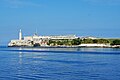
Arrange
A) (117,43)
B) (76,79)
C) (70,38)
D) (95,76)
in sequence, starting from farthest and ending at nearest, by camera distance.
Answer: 1. (70,38)
2. (117,43)
3. (95,76)
4. (76,79)

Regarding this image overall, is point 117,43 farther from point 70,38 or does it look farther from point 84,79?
point 84,79

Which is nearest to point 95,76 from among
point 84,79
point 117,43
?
point 84,79

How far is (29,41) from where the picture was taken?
19000cm

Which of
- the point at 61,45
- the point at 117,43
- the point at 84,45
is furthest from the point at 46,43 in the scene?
the point at 117,43

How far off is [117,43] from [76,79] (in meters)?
133

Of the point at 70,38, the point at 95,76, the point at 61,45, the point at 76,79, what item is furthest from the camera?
the point at 70,38

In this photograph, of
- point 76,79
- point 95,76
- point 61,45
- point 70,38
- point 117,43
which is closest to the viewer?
point 76,79

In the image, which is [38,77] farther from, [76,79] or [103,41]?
[103,41]

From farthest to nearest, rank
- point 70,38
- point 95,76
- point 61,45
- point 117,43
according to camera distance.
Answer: point 70,38, point 61,45, point 117,43, point 95,76

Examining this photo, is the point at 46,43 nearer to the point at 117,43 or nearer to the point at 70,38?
the point at 70,38

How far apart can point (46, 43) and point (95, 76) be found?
153 metres

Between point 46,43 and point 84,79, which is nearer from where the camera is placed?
point 84,79

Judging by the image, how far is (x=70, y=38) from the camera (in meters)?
188

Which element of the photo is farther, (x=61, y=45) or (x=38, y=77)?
(x=61, y=45)
